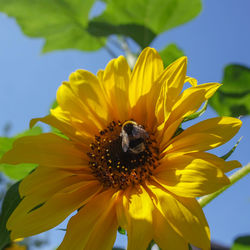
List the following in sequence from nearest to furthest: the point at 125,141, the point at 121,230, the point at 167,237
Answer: the point at 167,237
the point at 121,230
the point at 125,141

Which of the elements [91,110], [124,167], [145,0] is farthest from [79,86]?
[145,0]

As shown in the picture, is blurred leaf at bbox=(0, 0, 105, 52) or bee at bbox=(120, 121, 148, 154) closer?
bee at bbox=(120, 121, 148, 154)

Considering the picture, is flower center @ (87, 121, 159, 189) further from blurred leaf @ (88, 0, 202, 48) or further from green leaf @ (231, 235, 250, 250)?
green leaf @ (231, 235, 250, 250)

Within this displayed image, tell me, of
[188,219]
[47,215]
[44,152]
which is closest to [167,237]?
[188,219]

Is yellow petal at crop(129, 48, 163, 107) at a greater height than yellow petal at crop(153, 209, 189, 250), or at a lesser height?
greater

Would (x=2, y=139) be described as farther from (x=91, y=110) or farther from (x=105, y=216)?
(x=105, y=216)

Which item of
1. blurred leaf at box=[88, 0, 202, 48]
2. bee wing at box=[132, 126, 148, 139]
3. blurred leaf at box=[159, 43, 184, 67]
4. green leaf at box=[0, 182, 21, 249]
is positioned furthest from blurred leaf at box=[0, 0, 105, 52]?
green leaf at box=[0, 182, 21, 249]

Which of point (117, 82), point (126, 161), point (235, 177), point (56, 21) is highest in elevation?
point (56, 21)

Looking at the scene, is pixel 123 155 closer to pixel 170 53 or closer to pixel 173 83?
pixel 173 83
